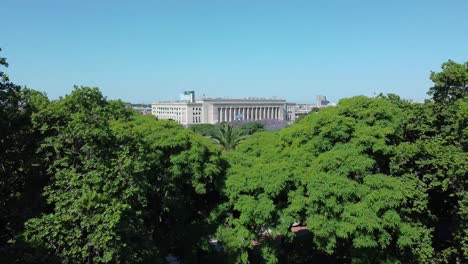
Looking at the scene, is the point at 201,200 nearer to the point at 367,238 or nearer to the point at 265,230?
the point at 265,230

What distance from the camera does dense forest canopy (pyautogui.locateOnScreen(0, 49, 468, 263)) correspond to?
1321 cm

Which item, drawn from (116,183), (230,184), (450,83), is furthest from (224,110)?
(116,183)

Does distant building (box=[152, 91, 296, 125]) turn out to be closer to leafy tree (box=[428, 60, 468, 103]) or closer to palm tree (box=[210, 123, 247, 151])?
palm tree (box=[210, 123, 247, 151])

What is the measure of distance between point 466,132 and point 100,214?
14.6 metres

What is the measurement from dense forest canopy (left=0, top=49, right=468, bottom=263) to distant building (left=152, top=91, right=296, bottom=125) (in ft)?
418

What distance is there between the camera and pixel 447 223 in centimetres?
2181

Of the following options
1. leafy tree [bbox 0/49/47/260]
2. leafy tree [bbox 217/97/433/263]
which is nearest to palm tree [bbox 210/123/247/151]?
leafy tree [bbox 217/97/433/263]

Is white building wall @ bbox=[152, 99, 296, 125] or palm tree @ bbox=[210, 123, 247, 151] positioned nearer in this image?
palm tree @ bbox=[210, 123, 247, 151]

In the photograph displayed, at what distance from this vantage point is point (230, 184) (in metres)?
17.5

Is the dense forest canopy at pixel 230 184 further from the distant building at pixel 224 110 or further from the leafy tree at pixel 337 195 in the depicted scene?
the distant building at pixel 224 110

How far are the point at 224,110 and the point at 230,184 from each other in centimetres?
13613

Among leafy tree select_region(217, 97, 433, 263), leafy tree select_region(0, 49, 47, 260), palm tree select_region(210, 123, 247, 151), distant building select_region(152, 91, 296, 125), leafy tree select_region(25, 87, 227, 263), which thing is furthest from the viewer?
distant building select_region(152, 91, 296, 125)

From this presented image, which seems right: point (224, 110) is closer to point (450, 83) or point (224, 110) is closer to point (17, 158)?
point (450, 83)

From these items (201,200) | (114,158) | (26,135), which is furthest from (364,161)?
(26,135)
